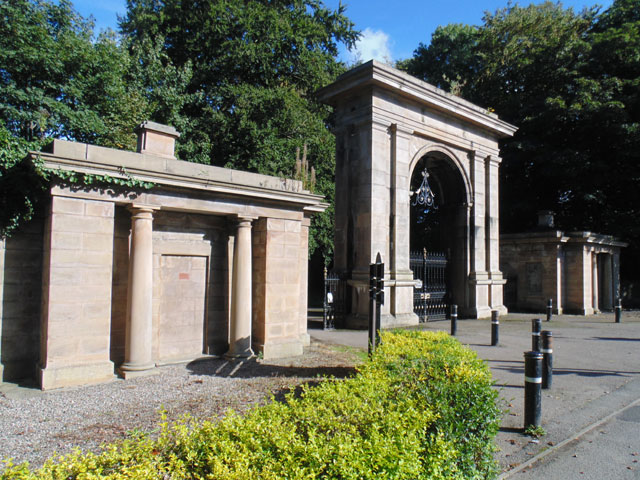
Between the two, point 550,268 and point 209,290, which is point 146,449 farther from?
point 550,268

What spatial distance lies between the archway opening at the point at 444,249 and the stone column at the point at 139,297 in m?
11.5

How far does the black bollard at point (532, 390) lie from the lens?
552 cm

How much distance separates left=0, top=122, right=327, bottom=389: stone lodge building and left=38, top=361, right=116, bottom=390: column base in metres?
0.02

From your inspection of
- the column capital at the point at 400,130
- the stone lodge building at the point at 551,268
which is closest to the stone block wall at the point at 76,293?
the column capital at the point at 400,130

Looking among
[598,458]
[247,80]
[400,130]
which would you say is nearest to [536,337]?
[598,458]

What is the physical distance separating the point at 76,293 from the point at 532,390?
6938 mm

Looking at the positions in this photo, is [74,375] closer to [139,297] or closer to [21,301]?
[139,297]

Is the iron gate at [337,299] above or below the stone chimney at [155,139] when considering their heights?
below

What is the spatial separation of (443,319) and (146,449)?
16647 millimetres

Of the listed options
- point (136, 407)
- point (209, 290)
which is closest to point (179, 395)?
point (136, 407)

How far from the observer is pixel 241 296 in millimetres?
9281

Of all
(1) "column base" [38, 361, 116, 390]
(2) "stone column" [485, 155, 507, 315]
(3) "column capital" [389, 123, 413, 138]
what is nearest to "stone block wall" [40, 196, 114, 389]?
(1) "column base" [38, 361, 116, 390]

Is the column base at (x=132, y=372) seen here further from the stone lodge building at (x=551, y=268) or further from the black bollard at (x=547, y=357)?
the stone lodge building at (x=551, y=268)

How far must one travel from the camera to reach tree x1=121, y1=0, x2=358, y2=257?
20.7 metres
